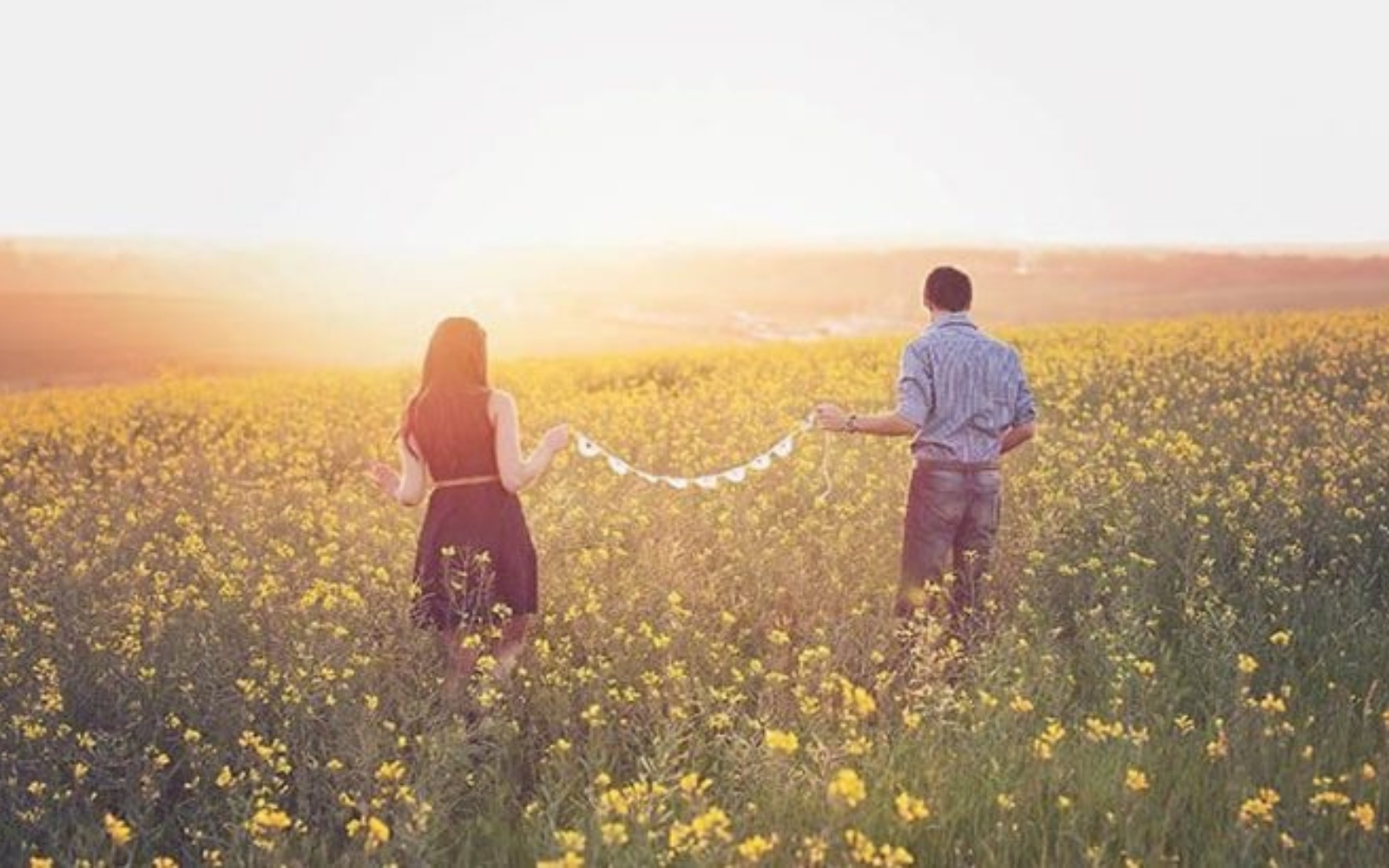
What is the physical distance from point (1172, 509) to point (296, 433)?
9881 millimetres

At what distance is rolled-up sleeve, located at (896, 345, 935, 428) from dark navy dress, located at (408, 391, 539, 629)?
1828 mm

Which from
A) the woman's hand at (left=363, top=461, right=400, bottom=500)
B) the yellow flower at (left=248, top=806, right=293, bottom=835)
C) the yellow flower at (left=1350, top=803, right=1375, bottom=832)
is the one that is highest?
the woman's hand at (left=363, top=461, right=400, bottom=500)

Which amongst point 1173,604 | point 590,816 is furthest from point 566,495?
point 590,816

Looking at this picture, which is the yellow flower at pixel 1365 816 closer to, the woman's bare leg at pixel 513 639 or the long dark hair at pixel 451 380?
the woman's bare leg at pixel 513 639

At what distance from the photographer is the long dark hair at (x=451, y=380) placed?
612 centimetres

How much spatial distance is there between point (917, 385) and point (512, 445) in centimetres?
186

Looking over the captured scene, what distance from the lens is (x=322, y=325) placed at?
33688 mm

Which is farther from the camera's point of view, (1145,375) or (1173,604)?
(1145,375)

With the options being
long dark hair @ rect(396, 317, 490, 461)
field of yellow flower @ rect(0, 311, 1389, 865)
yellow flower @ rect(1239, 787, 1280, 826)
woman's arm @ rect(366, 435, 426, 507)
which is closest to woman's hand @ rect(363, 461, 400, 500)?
woman's arm @ rect(366, 435, 426, 507)

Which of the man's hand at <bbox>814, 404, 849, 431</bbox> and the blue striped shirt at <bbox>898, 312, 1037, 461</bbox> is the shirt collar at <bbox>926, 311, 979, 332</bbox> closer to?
the blue striped shirt at <bbox>898, 312, 1037, 461</bbox>

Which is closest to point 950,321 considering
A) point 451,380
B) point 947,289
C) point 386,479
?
point 947,289

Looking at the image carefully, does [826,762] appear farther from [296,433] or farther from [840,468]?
[296,433]

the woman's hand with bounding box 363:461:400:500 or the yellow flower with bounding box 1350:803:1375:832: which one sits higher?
the woman's hand with bounding box 363:461:400:500

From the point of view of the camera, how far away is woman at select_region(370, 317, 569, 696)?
6.11 m
